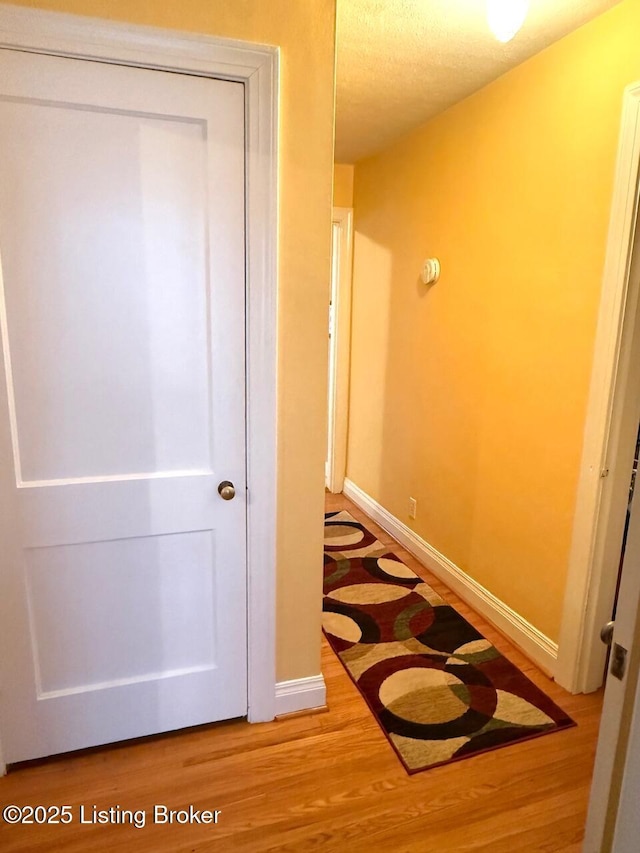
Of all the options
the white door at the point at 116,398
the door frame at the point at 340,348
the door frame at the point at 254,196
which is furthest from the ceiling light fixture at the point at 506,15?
the door frame at the point at 340,348

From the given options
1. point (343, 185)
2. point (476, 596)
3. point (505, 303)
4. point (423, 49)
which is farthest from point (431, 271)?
point (476, 596)

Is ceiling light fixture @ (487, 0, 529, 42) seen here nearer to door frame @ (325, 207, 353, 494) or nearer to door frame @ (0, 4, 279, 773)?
door frame @ (0, 4, 279, 773)

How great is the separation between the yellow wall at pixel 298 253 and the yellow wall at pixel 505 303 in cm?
103

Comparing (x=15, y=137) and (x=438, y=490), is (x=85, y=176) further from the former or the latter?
(x=438, y=490)

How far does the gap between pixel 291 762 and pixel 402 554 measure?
1760 mm

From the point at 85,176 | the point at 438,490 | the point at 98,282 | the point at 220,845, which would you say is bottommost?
the point at 220,845

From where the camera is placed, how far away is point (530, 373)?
2.37 metres

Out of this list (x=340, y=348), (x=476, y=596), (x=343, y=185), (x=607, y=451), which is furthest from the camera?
(x=340, y=348)

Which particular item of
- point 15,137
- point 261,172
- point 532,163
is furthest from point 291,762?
point 532,163

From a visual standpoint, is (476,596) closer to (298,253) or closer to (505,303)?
(505,303)

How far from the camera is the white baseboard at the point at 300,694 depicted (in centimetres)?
201

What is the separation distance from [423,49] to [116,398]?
73.2 inches

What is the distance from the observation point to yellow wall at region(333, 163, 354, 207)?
3.98m

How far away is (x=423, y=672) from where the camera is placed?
2.28m
